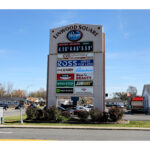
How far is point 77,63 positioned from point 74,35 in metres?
3.05

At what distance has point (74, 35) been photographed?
880 inches

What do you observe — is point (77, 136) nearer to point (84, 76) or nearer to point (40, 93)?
point (84, 76)

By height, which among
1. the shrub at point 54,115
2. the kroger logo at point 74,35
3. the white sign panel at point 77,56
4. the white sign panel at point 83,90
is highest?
the kroger logo at point 74,35

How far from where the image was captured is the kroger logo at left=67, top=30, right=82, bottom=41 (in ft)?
72.6

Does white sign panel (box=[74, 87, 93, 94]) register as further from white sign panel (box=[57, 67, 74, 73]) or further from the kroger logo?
the kroger logo

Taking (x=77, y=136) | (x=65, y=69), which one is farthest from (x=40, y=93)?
(x=77, y=136)

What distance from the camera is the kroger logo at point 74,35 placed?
72.6ft

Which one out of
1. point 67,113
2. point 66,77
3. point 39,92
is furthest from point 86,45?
point 39,92

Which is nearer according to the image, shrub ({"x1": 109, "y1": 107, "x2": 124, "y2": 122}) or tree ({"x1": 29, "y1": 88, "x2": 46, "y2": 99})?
shrub ({"x1": 109, "y1": 107, "x2": 124, "y2": 122})

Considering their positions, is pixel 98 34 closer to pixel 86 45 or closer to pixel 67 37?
pixel 86 45

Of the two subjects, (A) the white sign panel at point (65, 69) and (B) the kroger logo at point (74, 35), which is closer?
(A) the white sign panel at point (65, 69)

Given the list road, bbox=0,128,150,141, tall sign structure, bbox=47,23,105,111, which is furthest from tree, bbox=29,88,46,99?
road, bbox=0,128,150,141

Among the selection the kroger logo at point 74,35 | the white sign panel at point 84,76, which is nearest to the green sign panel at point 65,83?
the white sign panel at point 84,76

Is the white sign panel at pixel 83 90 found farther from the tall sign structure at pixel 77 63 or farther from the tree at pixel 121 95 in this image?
the tree at pixel 121 95
